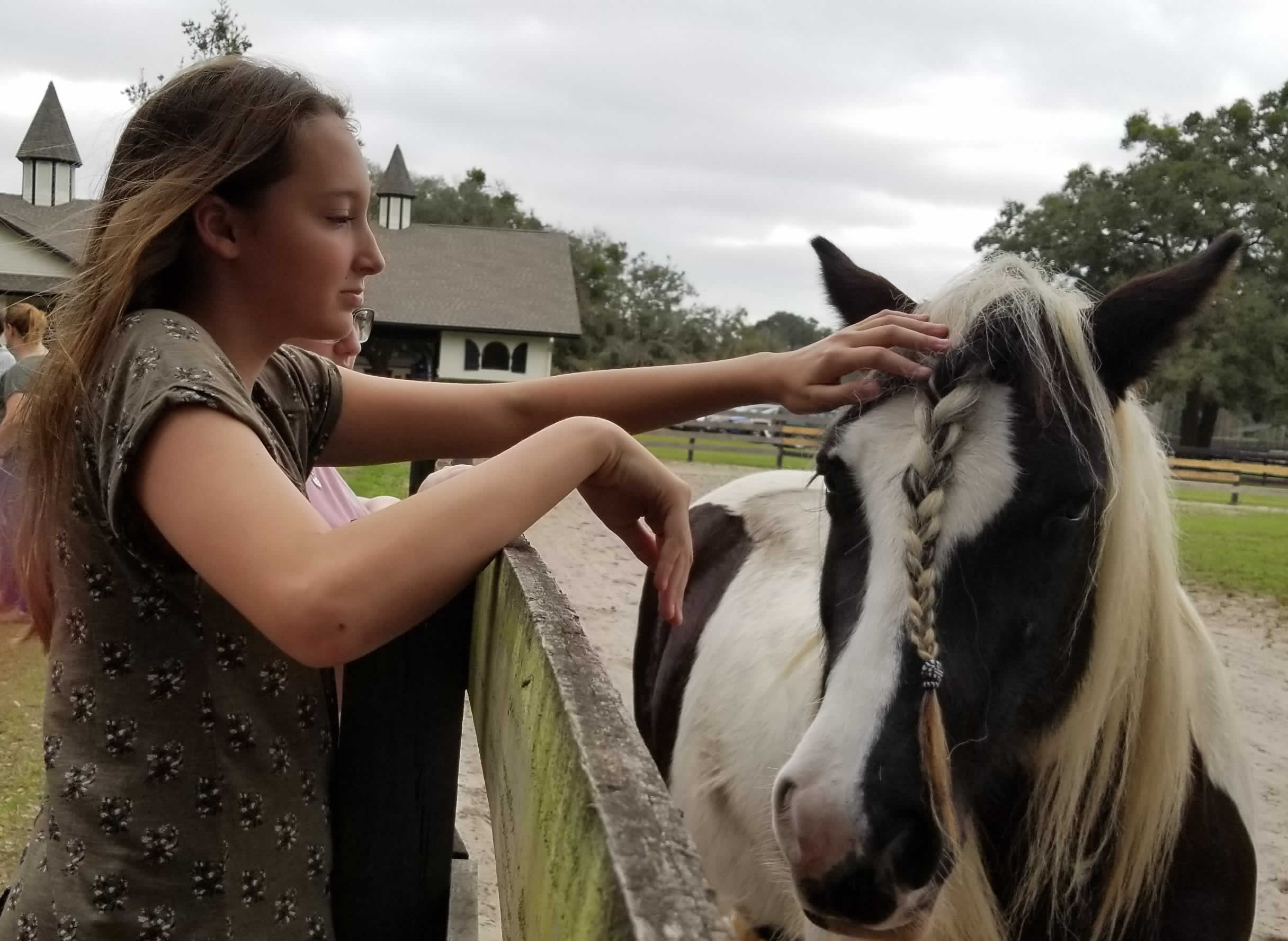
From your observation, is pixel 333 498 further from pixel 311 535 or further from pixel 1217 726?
pixel 1217 726

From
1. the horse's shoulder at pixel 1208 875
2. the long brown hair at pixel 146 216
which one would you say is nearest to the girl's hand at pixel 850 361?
the long brown hair at pixel 146 216

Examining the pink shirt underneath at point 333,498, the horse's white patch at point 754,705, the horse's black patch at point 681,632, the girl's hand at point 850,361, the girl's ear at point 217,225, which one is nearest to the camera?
the girl's ear at point 217,225

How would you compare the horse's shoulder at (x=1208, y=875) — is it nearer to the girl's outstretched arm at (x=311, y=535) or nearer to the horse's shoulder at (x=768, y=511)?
the horse's shoulder at (x=768, y=511)

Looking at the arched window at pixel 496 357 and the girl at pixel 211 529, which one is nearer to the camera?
the girl at pixel 211 529

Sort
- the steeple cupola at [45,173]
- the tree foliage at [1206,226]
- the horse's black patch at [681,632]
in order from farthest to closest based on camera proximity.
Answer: the steeple cupola at [45,173]
the tree foliage at [1206,226]
the horse's black patch at [681,632]

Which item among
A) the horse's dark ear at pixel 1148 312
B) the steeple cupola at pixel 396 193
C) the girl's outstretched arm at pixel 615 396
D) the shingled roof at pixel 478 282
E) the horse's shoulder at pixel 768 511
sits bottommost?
the horse's shoulder at pixel 768 511

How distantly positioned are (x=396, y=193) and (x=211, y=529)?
4518 cm

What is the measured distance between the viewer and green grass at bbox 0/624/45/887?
11.7 feet

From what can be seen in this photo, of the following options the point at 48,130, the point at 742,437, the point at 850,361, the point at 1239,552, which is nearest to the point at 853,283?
the point at 850,361

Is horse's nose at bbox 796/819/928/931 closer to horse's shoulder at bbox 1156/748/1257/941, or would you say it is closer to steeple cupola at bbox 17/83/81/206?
horse's shoulder at bbox 1156/748/1257/941

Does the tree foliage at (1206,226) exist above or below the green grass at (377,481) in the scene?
above

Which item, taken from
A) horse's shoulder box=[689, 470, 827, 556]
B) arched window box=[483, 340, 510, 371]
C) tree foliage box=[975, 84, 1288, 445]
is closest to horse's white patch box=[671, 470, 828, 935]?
horse's shoulder box=[689, 470, 827, 556]

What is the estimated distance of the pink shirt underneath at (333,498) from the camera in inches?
89.0

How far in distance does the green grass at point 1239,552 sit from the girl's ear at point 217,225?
7.98 metres
